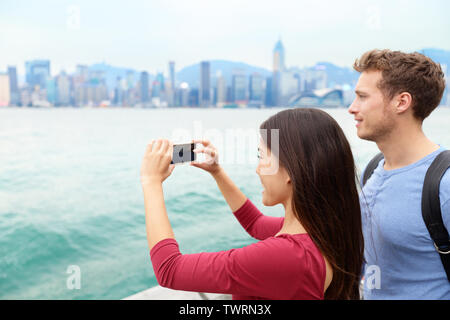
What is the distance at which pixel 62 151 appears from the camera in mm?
39719

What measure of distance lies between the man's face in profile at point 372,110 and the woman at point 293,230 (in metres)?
0.71

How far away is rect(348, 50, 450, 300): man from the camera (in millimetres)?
1808

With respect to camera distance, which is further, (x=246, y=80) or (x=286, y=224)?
(x=246, y=80)

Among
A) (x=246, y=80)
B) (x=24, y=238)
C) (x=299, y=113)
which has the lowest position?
(x=24, y=238)

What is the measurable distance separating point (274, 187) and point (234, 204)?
0.51 meters

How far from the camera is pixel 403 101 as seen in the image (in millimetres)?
1972

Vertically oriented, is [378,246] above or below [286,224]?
below

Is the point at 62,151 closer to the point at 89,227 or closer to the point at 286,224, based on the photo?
the point at 89,227

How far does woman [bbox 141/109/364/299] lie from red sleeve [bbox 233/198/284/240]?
1.41 ft

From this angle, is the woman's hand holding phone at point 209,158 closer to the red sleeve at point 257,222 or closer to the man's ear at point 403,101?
the red sleeve at point 257,222

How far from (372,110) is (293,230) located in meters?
0.99

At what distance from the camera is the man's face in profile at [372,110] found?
1.98 meters

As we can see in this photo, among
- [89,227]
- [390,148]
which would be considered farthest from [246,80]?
[390,148]

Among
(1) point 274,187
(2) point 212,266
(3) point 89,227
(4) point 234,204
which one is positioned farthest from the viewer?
(3) point 89,227
